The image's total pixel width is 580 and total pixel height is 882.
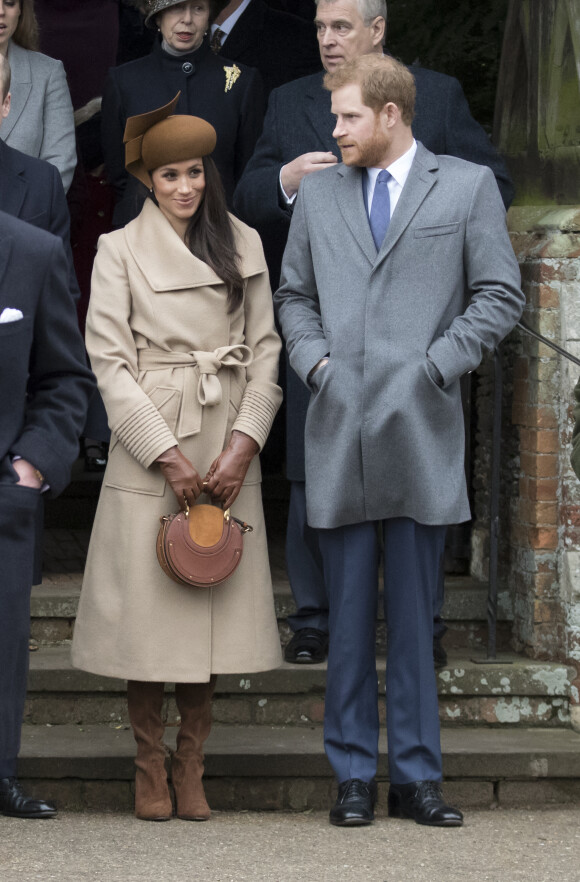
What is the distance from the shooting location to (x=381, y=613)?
5953 millimetres

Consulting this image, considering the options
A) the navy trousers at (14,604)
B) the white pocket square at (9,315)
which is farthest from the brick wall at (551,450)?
the white pocket square at (9,315)

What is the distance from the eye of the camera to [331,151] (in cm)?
535

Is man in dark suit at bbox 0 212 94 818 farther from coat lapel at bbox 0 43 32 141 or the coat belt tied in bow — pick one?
coat lapel at bbox 0 43 32 141

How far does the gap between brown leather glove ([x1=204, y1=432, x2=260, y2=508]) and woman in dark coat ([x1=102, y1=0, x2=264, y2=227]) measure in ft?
4.34

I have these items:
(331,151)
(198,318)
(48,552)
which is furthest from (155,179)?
(48,552)

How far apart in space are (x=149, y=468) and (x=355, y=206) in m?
0.98

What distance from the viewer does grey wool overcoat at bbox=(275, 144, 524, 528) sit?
456cm

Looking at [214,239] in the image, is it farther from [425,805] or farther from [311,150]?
[425,805]

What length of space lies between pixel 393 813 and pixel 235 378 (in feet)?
4.48

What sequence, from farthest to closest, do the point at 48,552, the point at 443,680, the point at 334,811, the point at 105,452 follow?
the point at 105,452 → the point at 48,552 → the point at 443,680 → the point at 334,811

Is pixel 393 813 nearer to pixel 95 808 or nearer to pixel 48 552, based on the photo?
pixel 95 808

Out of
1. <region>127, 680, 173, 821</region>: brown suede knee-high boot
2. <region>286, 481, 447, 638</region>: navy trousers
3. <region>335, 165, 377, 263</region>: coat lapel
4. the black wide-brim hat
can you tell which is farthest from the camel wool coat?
the black wide-brim hat

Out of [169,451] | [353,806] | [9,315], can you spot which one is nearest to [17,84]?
[169,451]

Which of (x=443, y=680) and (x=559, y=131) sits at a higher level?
(x=559, y=131)
